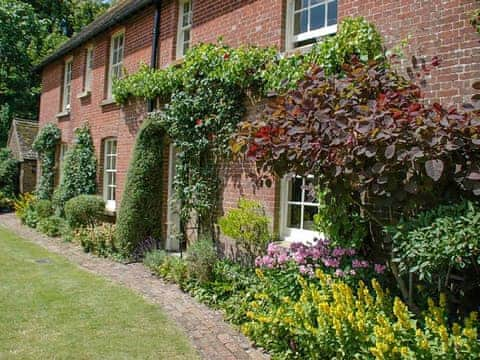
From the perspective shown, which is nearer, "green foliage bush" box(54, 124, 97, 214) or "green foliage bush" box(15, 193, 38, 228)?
"green foliage bush" box(54, 124, 97, 214)

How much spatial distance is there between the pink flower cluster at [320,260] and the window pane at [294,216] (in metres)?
1.20

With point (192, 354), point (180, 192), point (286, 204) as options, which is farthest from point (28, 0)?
point (192, 354)

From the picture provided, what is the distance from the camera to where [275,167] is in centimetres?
518

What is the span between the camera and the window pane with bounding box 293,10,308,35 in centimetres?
759

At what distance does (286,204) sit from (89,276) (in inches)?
164

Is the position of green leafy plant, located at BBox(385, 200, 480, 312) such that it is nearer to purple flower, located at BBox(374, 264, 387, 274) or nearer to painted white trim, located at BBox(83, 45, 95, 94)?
purple flower, located at BBox(374, 264, 387, 274)

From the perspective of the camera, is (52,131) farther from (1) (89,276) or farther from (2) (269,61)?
(2) (269,61)

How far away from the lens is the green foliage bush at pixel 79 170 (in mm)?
13391

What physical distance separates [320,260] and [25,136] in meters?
21.0

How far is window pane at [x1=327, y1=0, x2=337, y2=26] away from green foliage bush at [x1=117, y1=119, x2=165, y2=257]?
4521 millimetres

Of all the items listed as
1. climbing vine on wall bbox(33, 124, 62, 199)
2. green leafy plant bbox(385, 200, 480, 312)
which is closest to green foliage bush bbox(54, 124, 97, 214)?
climbing vine on wall bbox(33, 124, 62, 199)

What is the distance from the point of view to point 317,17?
741 cm

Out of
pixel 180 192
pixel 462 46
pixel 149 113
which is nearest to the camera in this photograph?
pixel 462 46

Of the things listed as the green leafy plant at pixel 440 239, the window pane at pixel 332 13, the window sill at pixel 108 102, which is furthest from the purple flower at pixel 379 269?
the window sill at pixel 108 102
